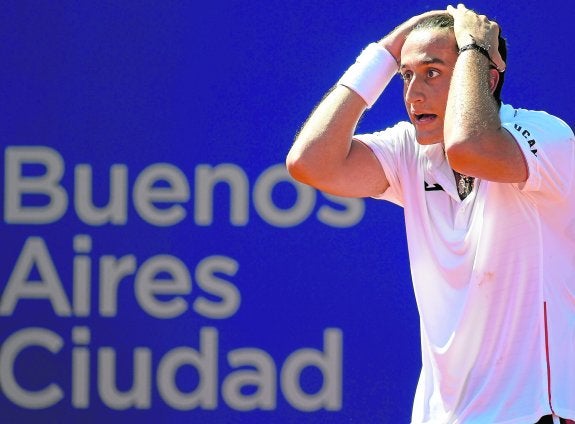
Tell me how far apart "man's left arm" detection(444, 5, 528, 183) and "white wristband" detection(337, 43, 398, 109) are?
0.98 ft

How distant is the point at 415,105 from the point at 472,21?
0.23 metres

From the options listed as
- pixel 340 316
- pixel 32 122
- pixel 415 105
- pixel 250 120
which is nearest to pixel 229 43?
pixel 250 120

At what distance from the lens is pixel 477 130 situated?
8.55 ft

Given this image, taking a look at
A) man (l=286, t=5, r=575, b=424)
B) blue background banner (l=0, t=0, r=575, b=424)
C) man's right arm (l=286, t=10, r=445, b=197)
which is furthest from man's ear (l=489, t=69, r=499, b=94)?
blue background banner (l=0, t=0, r=575, b=424)

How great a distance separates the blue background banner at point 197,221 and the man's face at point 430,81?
102cm

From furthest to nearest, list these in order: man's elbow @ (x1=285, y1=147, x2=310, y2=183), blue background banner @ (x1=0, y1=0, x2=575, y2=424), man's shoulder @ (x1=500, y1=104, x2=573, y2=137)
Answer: blue background banner @ (x1=0, y1=0, x2=575, y2=424)
man's elbow @ (x1=285, y1=147, x2=310, y2=183)
man's shoulder @ (x1=500, y1=104, x2=573, y2=137)

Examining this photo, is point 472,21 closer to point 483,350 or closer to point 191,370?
point 483,350

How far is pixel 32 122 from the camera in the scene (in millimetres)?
3906

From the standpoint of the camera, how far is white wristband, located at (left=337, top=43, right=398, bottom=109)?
2.98 metres

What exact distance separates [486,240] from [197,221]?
1.39 m

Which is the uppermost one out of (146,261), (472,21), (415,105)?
(472,21)

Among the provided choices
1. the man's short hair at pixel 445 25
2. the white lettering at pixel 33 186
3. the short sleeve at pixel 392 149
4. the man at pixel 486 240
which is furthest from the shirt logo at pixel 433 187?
the white lettering at pixel 33 186

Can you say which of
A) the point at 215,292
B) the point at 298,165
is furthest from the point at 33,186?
the point at 298,165

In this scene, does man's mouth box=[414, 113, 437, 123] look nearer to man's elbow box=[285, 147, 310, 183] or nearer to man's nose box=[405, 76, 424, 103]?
man's nose box=[405, 76, 424, 103]
